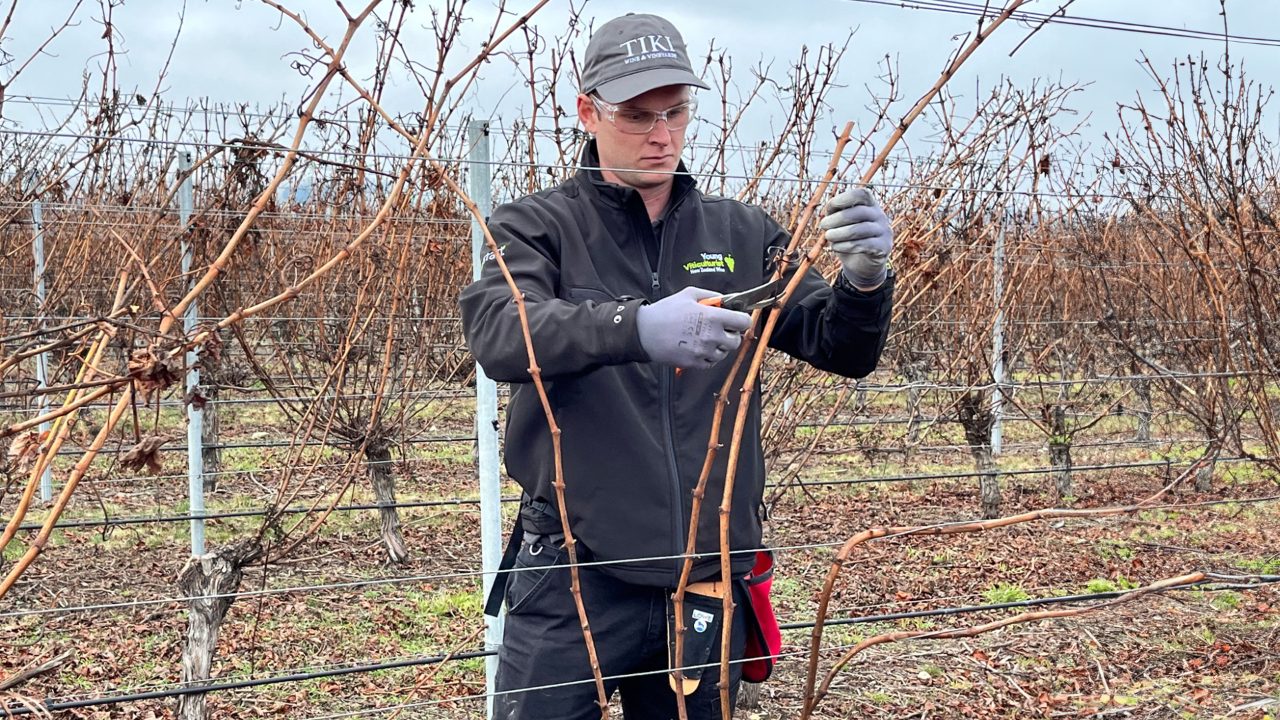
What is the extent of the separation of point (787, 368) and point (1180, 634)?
1939 millimetres

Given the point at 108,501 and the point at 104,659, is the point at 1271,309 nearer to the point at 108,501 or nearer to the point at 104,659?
the point at 104,659

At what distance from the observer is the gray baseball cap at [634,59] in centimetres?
177

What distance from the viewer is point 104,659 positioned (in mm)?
4152

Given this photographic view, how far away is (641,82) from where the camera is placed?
5.77ft

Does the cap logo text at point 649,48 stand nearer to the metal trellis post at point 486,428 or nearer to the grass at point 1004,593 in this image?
the metal trellis post at point 486,428

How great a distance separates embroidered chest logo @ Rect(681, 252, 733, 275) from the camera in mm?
1854

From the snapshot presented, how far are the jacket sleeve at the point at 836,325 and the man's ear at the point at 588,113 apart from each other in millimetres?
362

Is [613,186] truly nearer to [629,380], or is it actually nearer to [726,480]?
[629,380]

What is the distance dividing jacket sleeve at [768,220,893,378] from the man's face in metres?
0.23

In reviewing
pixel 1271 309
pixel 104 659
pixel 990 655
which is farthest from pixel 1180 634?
pixel 104 659

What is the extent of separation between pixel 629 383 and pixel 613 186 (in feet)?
1.04

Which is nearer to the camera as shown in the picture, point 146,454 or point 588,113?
point 146,454

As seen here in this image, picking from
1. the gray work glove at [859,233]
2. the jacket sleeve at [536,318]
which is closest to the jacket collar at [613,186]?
the jacket sleeve at [536,318]

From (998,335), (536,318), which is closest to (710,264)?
(536,318)
